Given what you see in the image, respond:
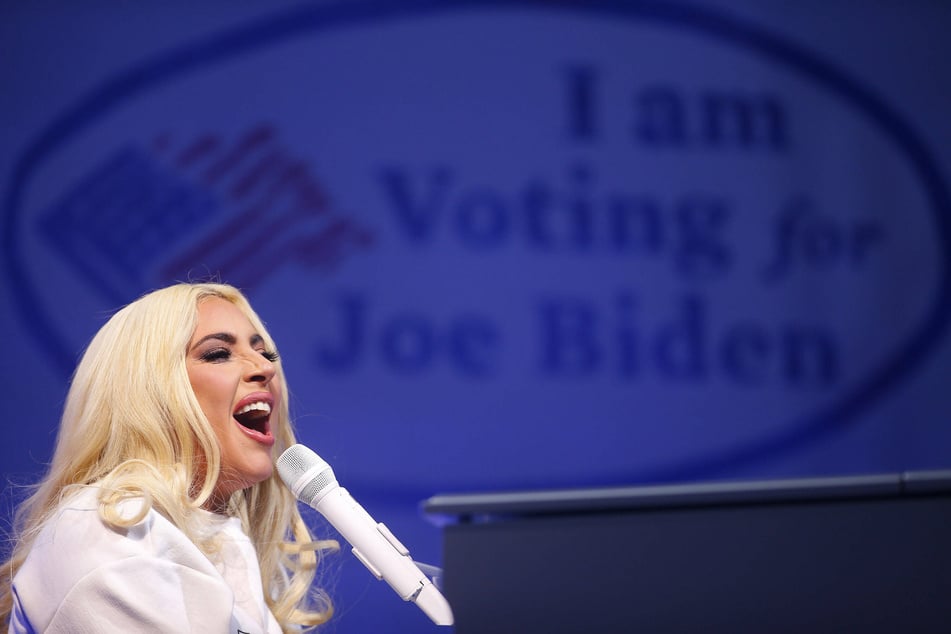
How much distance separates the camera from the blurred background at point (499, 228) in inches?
114

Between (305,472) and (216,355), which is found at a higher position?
(216,355)

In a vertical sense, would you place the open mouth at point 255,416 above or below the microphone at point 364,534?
above

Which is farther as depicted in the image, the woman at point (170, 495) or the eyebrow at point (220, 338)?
the eyebrow at point (220, 338)

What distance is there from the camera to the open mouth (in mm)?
1975

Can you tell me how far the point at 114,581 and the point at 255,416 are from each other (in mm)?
589

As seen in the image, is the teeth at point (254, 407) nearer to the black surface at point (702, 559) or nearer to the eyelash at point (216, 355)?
the eyelash at point (216, 355)

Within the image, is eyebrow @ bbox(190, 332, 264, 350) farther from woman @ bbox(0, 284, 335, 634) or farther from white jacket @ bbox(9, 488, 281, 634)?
white jacket @ bbox(9, 488, 281, 634)

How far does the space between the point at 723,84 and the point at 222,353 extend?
1.91 m

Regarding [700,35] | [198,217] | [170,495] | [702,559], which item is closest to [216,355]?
[170,495]

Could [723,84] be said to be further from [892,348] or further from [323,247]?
[323,247]

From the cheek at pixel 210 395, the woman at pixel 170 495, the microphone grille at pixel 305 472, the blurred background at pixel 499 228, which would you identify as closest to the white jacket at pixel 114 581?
the woman at pixel 170 495

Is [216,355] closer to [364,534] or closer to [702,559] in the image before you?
[364,534]

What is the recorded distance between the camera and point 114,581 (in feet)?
4.80

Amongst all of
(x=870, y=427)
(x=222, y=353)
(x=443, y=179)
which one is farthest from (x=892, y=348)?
(x=222, y=353)
